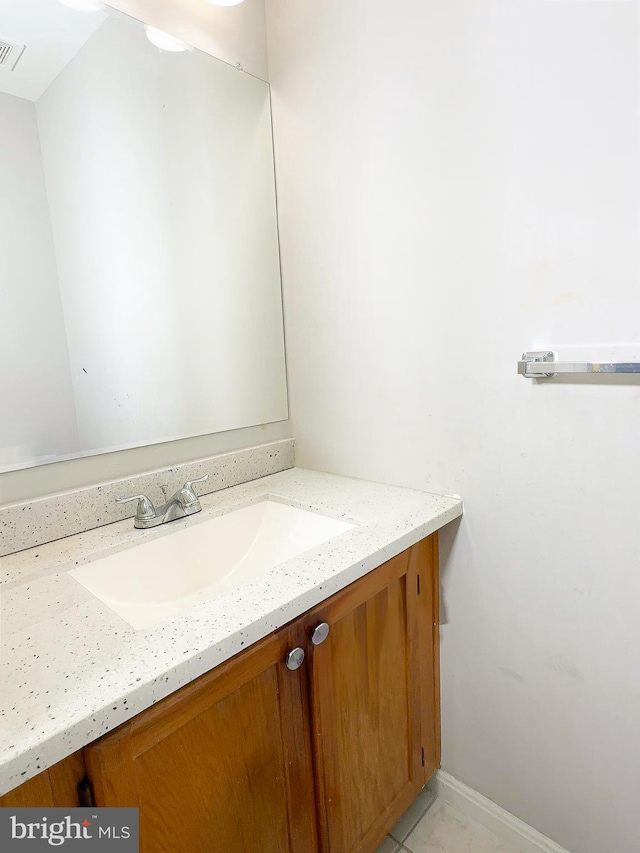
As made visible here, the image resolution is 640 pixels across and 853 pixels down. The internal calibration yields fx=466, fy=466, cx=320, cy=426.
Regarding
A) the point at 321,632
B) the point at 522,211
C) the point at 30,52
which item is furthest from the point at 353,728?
the point at 30,52

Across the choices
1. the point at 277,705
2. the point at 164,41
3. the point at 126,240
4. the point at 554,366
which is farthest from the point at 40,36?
the point at 277,705

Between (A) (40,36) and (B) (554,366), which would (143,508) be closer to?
(B) (554,366)

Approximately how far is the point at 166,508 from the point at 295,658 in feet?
1.67

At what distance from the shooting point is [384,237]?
1.19 m

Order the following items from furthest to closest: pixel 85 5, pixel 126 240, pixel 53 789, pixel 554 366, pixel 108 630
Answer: pixel 126 240, pixel 85 5, pixel 554 366, pixel 108 630, pixel 53 789

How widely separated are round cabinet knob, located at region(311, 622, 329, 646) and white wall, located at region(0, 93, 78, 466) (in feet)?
2.31

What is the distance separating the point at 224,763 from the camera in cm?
73

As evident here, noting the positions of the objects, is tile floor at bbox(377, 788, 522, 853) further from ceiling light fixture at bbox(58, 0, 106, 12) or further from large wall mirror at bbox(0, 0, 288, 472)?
ceiling light fixture at bbox(58, 0, 106, 12)

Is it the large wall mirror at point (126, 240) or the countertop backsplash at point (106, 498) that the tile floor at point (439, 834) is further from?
the large wall mirror at point (126, 240)

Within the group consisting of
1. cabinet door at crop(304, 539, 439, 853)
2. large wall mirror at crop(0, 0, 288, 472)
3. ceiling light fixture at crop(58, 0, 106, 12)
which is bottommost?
cabinet door at crop(304, 539, 439, 853)

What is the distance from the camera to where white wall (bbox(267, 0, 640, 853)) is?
0.88 m

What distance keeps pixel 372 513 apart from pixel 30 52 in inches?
50.2

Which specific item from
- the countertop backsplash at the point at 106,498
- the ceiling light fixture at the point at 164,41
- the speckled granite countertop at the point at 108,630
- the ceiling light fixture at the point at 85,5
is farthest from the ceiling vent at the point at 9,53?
the speckled granite countertop at the point at 108,630

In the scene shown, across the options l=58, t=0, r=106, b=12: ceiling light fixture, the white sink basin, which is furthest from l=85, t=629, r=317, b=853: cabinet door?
l=58, t=0, r=106, b=12: ceiling light fixture
